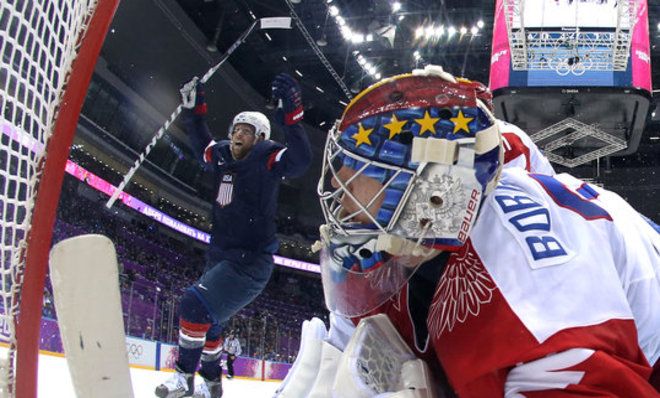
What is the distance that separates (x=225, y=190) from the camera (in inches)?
101

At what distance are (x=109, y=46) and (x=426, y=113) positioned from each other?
32.0 ft

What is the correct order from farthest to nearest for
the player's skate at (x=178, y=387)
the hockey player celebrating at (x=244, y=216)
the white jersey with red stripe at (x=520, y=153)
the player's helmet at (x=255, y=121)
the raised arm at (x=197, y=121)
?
1. the raised arm at (x=197, y=121)
2. the player's helmet at (x=255, y=121)
3. the hockey player celebrating at (x=244, y=216)
4. the player's skate at (x=178, y=387)
5. the white jersey with red stripe at (x=520, y=153)

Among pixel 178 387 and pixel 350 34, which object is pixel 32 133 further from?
pixel 350 34

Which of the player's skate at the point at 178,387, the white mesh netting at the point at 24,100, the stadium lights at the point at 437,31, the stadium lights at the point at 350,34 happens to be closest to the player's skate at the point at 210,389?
the player's skate at the point at 178,387

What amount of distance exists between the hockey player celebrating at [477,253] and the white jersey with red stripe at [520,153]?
237mm

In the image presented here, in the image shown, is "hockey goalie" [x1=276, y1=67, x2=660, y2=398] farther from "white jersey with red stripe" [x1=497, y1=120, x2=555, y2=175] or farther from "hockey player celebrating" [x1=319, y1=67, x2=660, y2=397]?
"white jersey with red stripe" [x1=497, y1=120, x2=555, y2=175]

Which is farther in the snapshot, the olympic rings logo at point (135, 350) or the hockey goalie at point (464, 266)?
the olympic rings logo at point (135, 350)

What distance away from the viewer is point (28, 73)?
760 millimetres

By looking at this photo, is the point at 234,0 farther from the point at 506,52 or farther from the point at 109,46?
the point at 506,52

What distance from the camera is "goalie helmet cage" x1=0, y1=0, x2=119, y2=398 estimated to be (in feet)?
2.17

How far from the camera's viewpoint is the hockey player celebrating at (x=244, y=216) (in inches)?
93.0

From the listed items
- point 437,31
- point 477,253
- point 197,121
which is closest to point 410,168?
point 477,253

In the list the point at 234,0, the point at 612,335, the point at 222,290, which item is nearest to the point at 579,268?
the point at 612,335

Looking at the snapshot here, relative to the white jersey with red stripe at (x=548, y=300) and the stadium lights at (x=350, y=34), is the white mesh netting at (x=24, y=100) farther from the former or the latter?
the stadium lights at (x=350, y=34)
